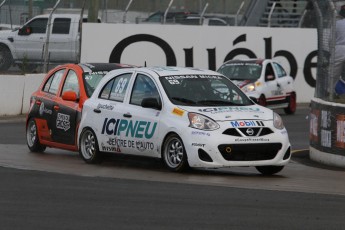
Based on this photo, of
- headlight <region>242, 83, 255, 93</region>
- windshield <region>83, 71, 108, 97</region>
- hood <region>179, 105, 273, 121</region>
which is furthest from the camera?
headlight <region>242, 83, 255, 93</region>

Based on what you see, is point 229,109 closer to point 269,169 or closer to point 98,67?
point 269,169

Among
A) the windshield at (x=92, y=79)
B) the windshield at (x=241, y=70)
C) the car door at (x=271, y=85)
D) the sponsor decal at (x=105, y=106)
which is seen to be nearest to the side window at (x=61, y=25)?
the windshield at (x=241, y=70)

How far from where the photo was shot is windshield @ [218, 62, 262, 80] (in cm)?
2810

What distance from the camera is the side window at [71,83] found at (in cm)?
1733

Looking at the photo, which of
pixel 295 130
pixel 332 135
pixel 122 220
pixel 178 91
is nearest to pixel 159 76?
pixel 178 91

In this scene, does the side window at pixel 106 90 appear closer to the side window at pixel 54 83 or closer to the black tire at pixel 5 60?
the side window at pixel 54 83

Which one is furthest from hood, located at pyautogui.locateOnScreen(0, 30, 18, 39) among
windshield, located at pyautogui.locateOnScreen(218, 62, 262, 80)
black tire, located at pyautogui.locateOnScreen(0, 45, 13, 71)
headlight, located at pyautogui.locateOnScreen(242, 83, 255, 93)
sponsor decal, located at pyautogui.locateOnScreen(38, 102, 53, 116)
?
sponsor decal, located at pyautogui.locateOnScreen(38, 102, 53, 116)

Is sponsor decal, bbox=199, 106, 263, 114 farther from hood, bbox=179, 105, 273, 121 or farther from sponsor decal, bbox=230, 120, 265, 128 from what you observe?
sponsor decal, bbox=230, 120, 265, 128

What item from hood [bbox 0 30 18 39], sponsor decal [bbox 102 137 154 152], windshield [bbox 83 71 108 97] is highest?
windshield [bbox 83 71 108 97]

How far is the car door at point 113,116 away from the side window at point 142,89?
17 centimetres

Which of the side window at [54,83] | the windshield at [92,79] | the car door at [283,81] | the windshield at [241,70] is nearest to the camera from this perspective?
the windshield at [92,79]

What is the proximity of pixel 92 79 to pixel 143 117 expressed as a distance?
8.09 ft

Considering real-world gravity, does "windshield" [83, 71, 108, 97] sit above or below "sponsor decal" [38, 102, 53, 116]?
above

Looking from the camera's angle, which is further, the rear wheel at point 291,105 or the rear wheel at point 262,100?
the rear wheel at point 291,105
